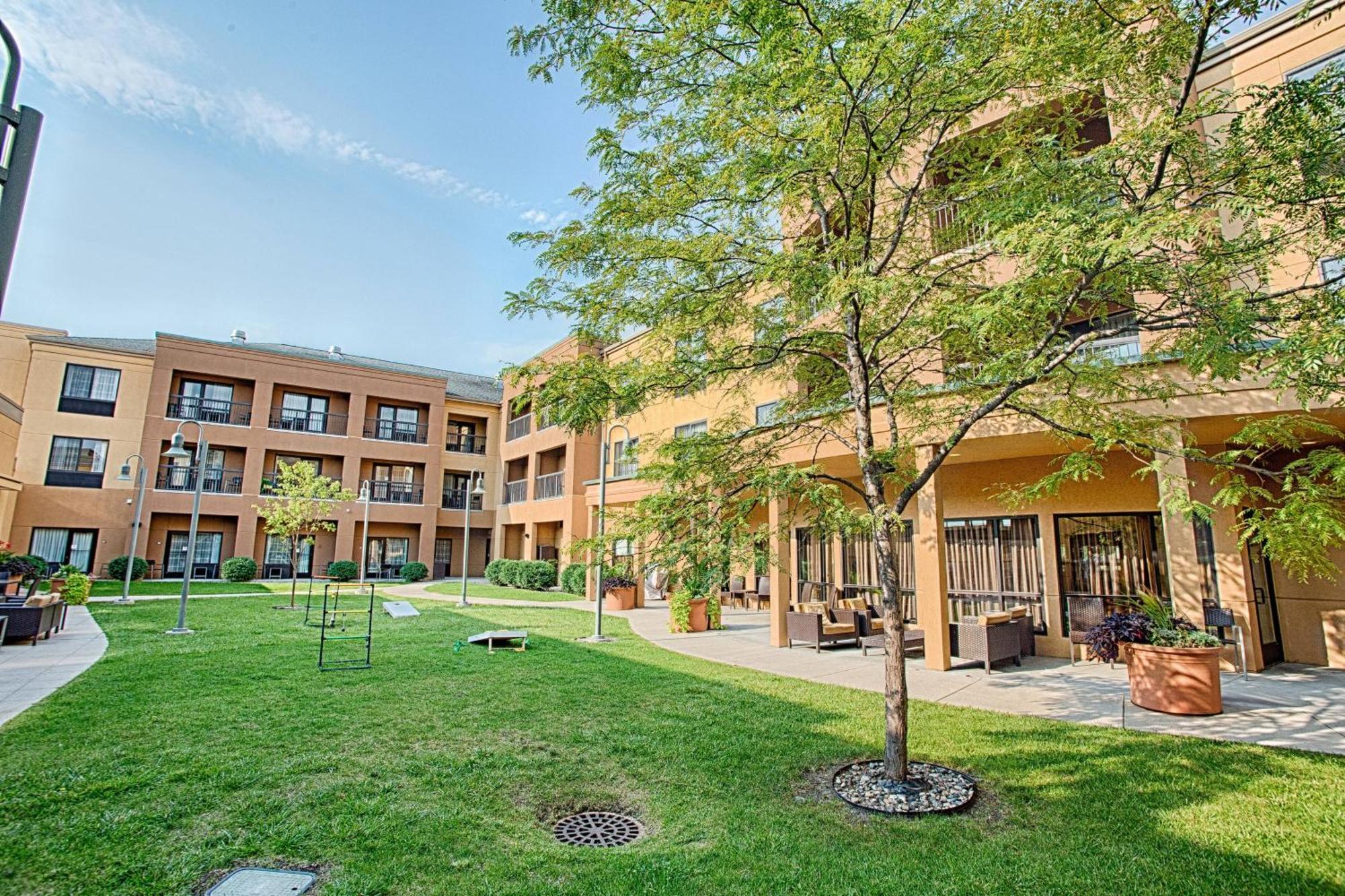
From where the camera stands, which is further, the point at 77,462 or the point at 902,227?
the point at 77,462

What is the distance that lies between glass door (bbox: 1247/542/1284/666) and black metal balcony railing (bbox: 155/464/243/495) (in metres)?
34.4

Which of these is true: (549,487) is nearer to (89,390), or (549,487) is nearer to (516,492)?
(516,492)

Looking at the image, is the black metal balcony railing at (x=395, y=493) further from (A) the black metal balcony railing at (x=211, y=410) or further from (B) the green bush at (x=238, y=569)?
(A) the black metal balcony railing at (x=211, y=410)

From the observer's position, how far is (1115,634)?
8922mm

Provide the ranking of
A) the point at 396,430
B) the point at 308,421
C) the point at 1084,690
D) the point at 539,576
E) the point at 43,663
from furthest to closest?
the point at 396,430 → the point at 308,421 → the point at 539,576 → the point at 43,663 → the point at 1084,690

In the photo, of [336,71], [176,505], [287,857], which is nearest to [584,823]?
[287,857]

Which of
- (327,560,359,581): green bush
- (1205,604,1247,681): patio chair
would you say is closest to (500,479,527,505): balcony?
(327,560,359,581): green bush

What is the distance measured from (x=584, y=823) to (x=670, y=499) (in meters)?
2.32

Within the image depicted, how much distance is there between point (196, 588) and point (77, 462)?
33.1ft

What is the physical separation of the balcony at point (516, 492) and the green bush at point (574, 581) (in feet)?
22.4

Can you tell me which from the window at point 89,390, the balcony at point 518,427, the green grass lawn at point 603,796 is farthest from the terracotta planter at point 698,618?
the window at point 89,390

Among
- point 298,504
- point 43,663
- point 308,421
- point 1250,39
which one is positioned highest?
point 1250,39

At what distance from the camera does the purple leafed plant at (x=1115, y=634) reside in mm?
8422

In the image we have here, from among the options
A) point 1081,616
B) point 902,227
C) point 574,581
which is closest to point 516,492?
point 574,581
